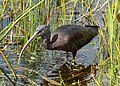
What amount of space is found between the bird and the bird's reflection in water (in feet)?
0.89

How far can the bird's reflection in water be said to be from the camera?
160 inches

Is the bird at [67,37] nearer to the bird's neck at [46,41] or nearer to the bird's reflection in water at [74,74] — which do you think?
the bird's neck at [46,41]

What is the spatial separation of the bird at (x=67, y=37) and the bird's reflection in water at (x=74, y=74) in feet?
0.89

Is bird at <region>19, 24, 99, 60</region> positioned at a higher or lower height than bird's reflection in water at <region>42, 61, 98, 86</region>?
higher

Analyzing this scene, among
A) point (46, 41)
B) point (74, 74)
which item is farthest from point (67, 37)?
point (74, 74)

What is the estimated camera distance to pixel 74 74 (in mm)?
4387

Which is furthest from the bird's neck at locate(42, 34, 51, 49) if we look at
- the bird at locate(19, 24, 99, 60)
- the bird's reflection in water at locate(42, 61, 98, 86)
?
the bird's reflection in water at locate(42, 61, 98, 86)

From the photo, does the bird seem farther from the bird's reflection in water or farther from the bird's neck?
the bird's reflection in water

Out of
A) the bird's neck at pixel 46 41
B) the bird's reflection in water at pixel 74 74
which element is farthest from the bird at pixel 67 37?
the bird's reflection in water at pixel 74 74

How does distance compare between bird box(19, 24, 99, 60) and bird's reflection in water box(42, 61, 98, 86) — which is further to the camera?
bird box(19, 24, 99, 60)

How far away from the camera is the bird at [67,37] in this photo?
16.2 feet

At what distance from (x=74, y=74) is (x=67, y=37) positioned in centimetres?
71

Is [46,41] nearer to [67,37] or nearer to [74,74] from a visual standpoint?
[67,37]

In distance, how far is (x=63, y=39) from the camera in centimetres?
496
